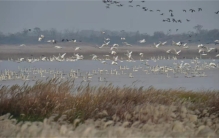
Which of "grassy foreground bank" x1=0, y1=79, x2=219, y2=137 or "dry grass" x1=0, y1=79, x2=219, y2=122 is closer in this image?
"grassy foreground bank" x1=0, y1=79, x2=219, y2=137

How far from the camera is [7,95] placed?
583 inches

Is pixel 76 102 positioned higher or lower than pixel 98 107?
higher

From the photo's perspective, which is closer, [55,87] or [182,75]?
[55,87]

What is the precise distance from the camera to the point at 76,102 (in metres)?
14.2

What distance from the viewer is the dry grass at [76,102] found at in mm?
13516

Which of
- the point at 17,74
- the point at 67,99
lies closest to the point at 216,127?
the point at 67,99

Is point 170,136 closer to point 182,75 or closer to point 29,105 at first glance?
point 29,105

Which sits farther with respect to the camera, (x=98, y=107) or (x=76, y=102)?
(x=76, y=102)

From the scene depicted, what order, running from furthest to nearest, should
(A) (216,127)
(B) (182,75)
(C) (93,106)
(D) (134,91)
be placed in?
(B) (182,75)
(D) (134,91)
(C) (93,106)
(A) (216,127)

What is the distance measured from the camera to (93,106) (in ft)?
45.8

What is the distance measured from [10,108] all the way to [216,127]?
4965mm

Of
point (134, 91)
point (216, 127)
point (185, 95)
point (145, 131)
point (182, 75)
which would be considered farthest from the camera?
point (182, 75)

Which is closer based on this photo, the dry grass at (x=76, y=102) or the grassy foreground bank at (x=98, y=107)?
the grassy foreground bank at (x=98, y=107)

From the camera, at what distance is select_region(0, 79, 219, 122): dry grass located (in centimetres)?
1352
